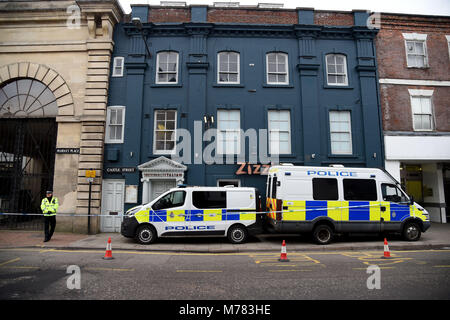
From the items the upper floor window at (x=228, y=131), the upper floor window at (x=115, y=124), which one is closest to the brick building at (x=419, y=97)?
the upper floor window at (x=228, y=131)

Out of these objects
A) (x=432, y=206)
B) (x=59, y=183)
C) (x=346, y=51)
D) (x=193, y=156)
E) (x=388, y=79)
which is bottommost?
(x=432, y=206)

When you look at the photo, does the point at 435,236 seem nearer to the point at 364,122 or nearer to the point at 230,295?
the point at 364,122

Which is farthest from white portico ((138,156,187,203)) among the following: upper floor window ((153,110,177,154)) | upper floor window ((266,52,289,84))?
upper floor window ((266,52,289,84))

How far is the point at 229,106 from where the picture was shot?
540 inches

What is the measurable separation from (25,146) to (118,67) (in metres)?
6.39

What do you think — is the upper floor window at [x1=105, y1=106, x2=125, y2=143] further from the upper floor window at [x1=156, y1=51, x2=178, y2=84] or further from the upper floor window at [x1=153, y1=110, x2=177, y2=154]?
the upper floor window at [x1=156, y1=51, x2=178, y2=84]

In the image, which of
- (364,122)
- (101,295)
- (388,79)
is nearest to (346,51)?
(388,79)

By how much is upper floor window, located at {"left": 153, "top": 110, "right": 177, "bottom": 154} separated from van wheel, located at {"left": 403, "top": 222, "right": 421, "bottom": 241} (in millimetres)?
10716

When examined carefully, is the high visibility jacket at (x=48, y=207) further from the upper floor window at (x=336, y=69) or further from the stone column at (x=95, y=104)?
the upper floor window at (x=336, y=69)

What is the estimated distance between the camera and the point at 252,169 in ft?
42.8

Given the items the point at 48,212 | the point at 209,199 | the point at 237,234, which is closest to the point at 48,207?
the point at 48,212

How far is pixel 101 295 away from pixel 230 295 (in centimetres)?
241

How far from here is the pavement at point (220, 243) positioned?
9211mm
